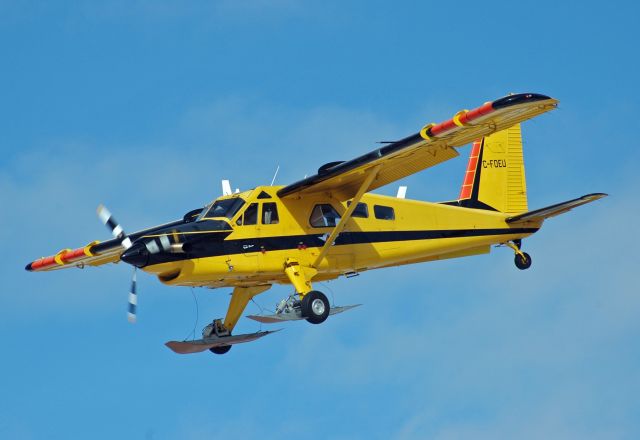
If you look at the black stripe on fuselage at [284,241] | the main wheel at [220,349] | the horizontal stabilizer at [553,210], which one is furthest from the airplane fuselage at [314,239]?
the main wheel at [220,349]

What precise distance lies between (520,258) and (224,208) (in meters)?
8.78

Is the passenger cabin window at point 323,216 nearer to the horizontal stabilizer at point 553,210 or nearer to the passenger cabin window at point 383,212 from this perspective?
the passenger cabin window at point 383,212

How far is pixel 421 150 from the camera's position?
90.1 feet

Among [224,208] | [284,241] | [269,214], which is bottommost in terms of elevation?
[284,241]

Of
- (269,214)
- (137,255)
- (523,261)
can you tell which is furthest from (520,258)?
(137,255)

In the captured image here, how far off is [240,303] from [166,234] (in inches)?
173

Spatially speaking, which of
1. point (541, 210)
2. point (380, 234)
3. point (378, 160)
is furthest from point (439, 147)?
point (541, 210)

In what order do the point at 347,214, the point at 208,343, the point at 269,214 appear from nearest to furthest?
1. the point at 269,214
2. the point at 347,214
3. the point at 208,343

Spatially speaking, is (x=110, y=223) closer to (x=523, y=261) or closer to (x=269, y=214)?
(x=269, y=214)

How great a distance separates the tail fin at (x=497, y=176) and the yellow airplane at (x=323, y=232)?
959mm

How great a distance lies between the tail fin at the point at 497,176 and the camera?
33719 millimetres

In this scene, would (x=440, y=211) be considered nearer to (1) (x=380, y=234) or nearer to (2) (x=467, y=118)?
(1) (x=380, y=234)

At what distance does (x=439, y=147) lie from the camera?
89.6 feet

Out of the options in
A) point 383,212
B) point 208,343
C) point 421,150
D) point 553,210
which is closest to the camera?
point 421,150
